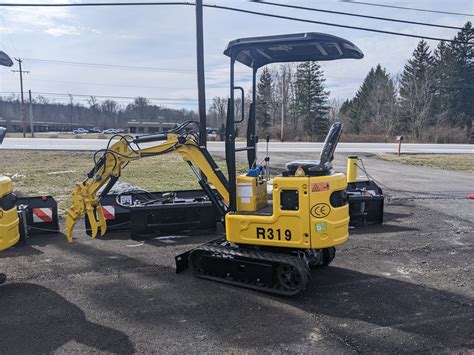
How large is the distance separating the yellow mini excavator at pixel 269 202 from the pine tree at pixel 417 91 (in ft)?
173

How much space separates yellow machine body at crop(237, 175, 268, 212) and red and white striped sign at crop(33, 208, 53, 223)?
13.3 ft

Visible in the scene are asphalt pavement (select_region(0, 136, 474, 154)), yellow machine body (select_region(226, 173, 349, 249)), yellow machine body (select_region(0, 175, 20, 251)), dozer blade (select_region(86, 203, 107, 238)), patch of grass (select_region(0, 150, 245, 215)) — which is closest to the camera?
yellow machine body (select_region(226, 173, 349, 249))

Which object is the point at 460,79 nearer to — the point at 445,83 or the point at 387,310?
the point at 445,83

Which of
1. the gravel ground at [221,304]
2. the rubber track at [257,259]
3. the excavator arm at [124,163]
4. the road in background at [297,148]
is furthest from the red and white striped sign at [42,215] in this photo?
the road in background at [297,148]

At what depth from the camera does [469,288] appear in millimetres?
5195

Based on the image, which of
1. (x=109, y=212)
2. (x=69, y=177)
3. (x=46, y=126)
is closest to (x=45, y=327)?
(x=109, y=212)

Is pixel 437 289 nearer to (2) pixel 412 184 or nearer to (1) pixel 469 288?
(1) pixel 469 288

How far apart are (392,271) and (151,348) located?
141 inches

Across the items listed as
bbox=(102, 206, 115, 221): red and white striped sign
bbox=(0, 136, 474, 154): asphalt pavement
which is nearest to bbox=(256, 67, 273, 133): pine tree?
bbox=(102, 206, 115, 221): red and white striped sign

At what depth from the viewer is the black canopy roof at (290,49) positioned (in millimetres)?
4875

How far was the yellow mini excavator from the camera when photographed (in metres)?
4.79

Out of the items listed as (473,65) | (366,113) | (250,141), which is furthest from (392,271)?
(473,65)

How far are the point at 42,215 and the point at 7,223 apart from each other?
2768 mm

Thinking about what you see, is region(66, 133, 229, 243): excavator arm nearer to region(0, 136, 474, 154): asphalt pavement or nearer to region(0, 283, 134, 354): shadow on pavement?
region(0, 283, 134, 354): shadow on pavement
